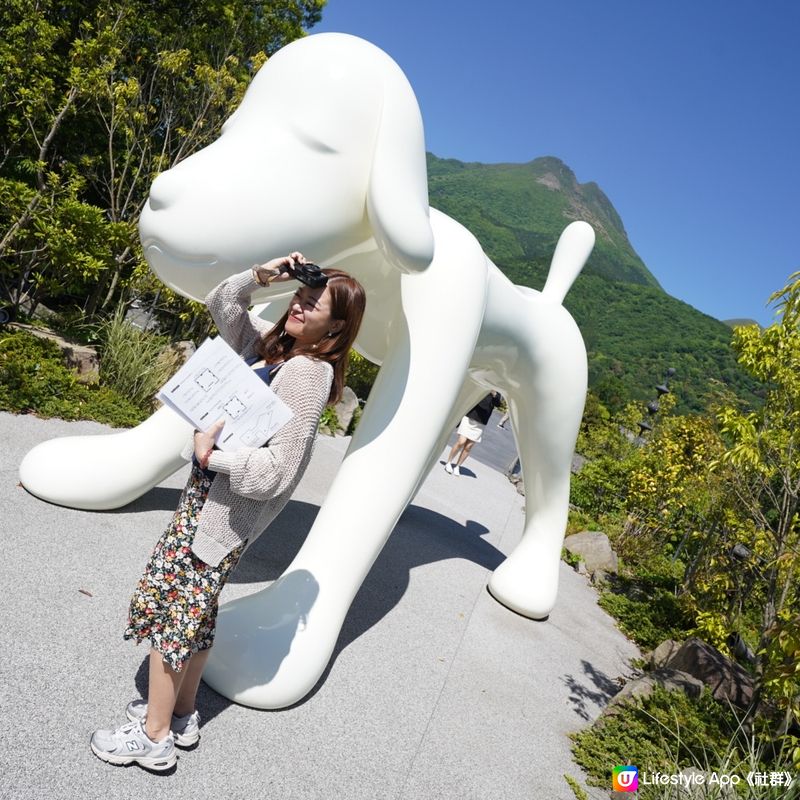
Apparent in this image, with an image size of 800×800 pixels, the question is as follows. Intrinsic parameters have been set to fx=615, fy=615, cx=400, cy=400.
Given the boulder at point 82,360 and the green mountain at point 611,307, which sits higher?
the green mountain at point 611,307

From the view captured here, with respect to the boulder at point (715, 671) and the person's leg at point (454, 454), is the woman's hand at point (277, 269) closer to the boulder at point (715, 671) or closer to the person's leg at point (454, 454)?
the boulder at point (715, 671)

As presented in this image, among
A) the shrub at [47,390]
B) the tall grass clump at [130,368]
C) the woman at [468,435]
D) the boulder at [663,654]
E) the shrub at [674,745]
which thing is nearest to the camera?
the shrub at [674,745]

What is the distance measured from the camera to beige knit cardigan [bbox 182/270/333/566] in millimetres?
1445

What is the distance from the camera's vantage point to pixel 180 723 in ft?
5.80

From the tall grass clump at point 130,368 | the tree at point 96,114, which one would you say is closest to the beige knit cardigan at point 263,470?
the tall grass clump at point 130,368

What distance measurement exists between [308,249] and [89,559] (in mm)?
1573

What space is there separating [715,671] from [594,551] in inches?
101

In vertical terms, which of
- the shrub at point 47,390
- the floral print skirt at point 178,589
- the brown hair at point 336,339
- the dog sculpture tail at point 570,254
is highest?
the dog sculpture tail at point 570,254

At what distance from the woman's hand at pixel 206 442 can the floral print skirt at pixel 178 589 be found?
0.10 metres

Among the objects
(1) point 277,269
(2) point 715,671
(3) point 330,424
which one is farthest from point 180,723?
(3) point 330,424

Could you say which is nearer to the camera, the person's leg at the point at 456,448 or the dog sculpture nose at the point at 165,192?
the dog sculpture nose at the point at 165,192

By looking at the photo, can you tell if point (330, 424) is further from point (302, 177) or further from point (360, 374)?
point (302, 177)

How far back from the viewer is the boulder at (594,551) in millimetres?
6078

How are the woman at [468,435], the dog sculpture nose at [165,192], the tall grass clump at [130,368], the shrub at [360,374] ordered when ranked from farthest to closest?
the shrub at [360,374] < the woman at [468,435] < the tall grass clump at [130,368] < the dog sculpture nose at [165,192]
